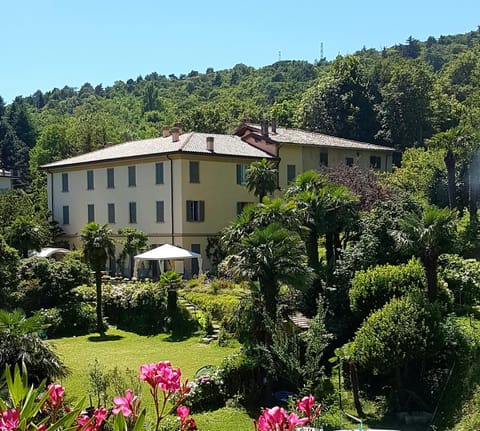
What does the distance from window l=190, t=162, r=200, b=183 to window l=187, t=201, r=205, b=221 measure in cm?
136

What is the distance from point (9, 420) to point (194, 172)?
34884 millimetres

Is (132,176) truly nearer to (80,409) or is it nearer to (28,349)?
(28,349)

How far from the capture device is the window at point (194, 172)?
37156mm

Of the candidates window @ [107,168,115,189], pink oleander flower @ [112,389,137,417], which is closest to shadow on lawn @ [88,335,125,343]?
window @ [107,168,115,189]

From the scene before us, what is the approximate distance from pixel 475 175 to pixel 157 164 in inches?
744

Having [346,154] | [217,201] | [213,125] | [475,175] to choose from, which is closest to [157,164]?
[217,201]

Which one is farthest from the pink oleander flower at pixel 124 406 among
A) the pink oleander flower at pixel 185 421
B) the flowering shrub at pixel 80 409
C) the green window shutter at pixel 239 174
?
the green window shutter at pixel 239 174

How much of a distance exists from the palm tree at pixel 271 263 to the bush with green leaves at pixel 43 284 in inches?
502

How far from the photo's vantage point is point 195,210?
3741 cm

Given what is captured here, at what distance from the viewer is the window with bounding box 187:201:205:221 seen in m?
37.1

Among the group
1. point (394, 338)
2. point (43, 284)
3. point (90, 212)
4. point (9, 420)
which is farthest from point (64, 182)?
point (9, 420)

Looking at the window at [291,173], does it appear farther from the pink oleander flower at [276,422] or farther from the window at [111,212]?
the pink oleander flower at [276,422]

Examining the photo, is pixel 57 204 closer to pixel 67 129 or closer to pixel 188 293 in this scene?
pixel 188 293

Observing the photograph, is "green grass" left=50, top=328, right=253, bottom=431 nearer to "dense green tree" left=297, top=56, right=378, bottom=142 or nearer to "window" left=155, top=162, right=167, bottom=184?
"window" left=155, top=162, right=167, bottom=184
